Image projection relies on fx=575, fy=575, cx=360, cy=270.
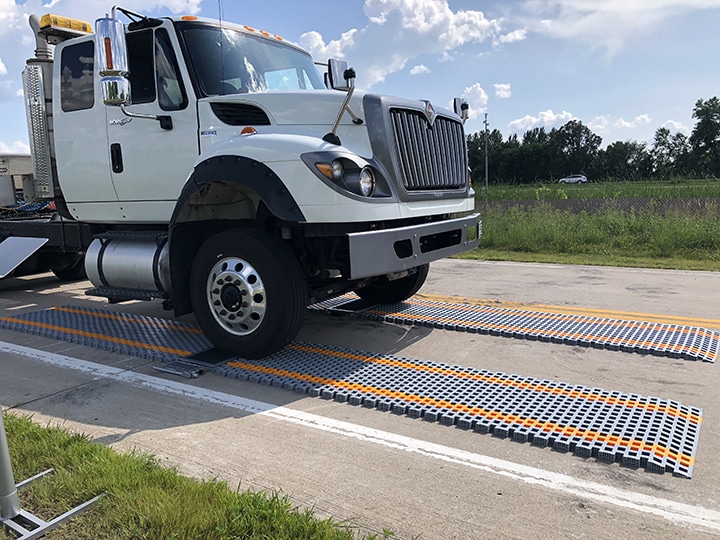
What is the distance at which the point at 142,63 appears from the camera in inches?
215

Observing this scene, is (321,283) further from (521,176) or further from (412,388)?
(521,176)

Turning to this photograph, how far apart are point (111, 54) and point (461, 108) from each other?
3.48 meters

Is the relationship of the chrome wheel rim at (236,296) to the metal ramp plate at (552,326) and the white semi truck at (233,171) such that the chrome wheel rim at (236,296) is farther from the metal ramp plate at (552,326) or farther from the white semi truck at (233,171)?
the metal ramp plate at (552,326)

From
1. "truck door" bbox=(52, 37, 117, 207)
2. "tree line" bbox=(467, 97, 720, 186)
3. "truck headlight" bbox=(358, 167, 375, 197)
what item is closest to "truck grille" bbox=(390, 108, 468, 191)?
"truck headlight" bbox=(358, 167, 375, 197)

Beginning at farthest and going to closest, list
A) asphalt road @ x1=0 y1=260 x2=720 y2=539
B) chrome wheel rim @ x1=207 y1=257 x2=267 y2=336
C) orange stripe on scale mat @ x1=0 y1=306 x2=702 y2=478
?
1. chrome wheel rim @ x1=207 y1=257 x2=267 y2=336
2. orange stripe on scale mat @ x1=0 y1=306 x2=702 y2=478
3. asphalt road @ x1=0 y1=260 x2=720 y2=539

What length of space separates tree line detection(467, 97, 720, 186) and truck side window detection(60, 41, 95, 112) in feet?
260

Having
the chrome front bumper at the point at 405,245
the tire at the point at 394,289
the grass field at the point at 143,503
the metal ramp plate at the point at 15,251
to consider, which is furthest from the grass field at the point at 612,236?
the grass field at the point at 143,503

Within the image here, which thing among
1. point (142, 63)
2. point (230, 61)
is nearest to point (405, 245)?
point (230, 61)

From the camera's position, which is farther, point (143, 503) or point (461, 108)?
point (461, 108)

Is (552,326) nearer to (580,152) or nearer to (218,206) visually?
(218,206)

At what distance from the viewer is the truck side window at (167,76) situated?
526 cm

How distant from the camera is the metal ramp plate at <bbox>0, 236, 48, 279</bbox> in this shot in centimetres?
720

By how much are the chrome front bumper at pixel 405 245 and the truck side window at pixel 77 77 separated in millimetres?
3661

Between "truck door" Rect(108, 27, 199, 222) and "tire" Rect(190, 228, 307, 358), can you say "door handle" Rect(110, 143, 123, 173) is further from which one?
"tire" Rect(190, 228, 307, 358)
